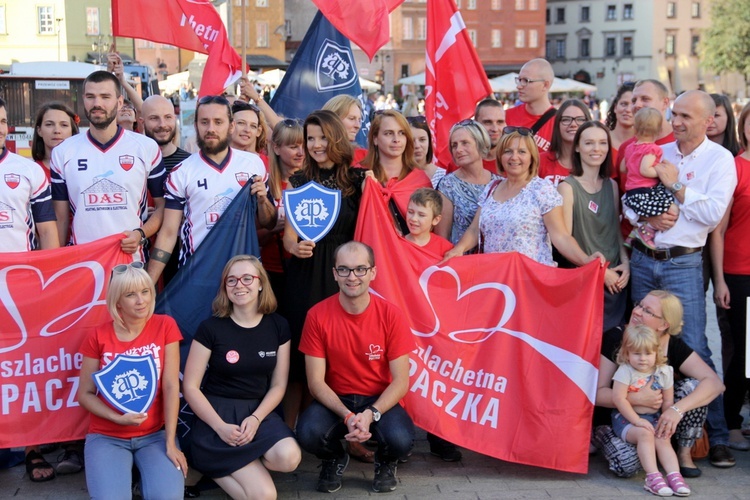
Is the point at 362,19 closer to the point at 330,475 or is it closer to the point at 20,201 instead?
the point at 20,201

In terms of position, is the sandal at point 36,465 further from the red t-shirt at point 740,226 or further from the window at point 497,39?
the window at point 497,39

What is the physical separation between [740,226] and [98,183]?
407 cm

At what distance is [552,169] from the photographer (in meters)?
6.41

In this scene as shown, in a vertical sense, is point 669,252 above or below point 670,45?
below

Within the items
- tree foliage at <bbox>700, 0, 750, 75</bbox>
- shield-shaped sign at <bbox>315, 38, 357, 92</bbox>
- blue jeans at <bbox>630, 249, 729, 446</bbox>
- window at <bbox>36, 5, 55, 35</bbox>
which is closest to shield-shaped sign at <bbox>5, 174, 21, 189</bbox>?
blue jeans at <bbox>630, 249, 729, 446</bbox>

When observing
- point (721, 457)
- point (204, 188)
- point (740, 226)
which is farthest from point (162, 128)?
point (721, 457)

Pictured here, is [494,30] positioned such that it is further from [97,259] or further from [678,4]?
[97,259]

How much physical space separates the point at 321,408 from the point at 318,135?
5.45 feet

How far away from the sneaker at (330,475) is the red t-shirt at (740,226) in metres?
2.81

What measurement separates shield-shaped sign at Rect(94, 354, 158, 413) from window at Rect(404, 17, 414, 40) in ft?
252

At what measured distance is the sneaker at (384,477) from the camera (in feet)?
17.2

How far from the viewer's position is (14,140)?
17.7 metres

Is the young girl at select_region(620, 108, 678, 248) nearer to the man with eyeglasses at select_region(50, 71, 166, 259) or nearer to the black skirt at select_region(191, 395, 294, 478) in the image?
the black skirt at select_region(191, 395, 294, 478)

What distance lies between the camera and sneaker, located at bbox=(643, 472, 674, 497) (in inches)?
203
